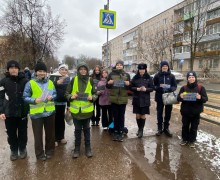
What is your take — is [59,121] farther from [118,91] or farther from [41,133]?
[118,91]

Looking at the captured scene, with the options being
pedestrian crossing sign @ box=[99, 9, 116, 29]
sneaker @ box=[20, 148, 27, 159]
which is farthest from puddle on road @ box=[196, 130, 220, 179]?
pedestrian crossing sign @ box=[99, 9, 116, 29]

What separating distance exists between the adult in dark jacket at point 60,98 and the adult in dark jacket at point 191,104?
100 inches

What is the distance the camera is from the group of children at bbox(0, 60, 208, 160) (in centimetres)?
377

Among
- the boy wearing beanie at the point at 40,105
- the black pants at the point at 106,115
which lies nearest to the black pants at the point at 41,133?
the boy wearing beanie at the point at 40,105

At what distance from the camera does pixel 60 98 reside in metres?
4.44

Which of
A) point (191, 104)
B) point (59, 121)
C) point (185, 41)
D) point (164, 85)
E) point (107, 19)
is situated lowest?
point (59, 121)

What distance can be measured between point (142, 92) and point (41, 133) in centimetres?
241

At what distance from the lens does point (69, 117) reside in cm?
439

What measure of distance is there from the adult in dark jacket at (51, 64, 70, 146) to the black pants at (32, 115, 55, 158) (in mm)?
546

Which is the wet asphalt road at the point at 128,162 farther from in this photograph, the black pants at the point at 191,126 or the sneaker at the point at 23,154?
the black pants at the point at 191,126

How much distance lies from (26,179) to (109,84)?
2.52 meters

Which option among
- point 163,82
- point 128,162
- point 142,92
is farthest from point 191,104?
point 128,162

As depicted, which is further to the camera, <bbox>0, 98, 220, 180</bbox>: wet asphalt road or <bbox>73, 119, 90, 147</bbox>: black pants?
<bbox>73, 119, 90, 147</bbox>: black pants

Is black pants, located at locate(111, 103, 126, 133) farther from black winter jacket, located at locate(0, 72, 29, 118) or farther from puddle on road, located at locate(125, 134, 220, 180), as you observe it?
black winter jacket, located at locate(0, 72, 29, 118)
